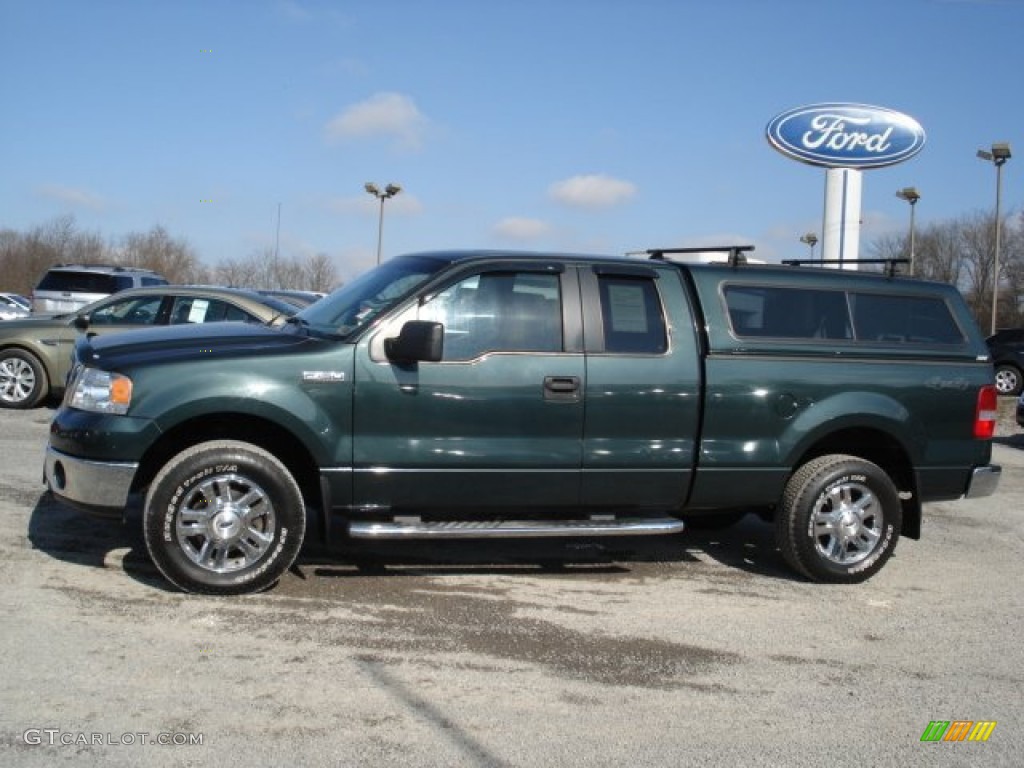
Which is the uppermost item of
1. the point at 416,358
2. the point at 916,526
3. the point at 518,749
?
the point at 416,358

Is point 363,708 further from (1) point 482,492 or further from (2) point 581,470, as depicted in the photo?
(2) point 581,470

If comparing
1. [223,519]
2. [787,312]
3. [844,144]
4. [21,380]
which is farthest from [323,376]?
[844,144]

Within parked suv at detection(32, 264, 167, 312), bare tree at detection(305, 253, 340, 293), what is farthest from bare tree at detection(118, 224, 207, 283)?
parked suv at detection(32, 264, 167, 312)

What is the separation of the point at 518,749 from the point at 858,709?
5.13 ft

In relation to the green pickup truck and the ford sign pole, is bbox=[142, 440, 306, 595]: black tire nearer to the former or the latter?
the green pickup truck

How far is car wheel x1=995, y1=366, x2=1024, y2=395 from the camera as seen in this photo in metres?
18.5

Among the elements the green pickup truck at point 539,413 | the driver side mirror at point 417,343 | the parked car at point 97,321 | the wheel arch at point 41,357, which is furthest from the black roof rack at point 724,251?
the wheel arch at point 41,357

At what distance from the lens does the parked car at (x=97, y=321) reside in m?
10.5

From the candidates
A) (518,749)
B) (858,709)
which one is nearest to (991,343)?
(858,709)

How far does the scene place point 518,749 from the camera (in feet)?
11.7

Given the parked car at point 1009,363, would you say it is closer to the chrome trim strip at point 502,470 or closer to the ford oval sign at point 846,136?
the ford oval sign at point 846,136

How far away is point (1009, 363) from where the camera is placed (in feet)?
60.9

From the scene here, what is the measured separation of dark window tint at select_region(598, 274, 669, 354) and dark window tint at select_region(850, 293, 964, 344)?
1404 mm

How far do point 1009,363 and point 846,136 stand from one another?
5.67 metres
